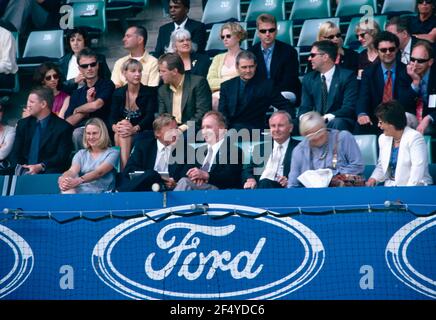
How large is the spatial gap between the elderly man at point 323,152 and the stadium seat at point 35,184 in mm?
2505

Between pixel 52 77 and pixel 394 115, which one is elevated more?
pixel 52 77

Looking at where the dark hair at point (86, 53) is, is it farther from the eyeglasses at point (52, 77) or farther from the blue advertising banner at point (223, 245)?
the blue advertising banner at point (223, 245)

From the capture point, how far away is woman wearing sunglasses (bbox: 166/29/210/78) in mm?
12344

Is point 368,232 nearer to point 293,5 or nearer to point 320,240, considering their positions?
point 320,240

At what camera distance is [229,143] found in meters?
10.9

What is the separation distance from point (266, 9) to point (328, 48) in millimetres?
2596

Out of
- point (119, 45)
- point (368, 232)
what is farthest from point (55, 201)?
point (119, 45)

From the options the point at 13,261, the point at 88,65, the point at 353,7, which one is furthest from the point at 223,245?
the point at 353,7

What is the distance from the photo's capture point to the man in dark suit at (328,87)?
11.3 meters

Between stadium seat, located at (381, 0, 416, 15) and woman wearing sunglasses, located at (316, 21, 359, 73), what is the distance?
1.25m

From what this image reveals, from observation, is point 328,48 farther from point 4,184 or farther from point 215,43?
point 4,184

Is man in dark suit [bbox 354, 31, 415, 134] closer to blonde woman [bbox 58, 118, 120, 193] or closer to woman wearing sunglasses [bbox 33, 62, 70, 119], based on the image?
blonde woman [bbox 58, 118, 120, 193]

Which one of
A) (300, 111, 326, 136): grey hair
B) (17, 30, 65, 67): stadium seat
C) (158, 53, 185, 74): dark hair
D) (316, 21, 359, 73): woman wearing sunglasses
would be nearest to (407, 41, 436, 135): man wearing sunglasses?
(316, 21, 359, 73): woman wearing sunglasses

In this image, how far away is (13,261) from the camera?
10.5 m
